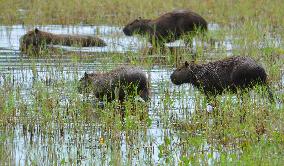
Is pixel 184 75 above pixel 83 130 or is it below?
above

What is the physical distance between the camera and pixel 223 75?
400 inches

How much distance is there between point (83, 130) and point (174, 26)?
7803mm

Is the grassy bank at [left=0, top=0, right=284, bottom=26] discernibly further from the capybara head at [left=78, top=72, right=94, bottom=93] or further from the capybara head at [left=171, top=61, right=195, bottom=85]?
the capybara head at [left=78, top=72, right=94, bottom=93]

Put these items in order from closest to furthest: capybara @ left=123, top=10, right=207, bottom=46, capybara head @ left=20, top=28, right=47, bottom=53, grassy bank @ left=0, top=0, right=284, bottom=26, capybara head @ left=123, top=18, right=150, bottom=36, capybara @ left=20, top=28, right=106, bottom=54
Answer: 1. capybara head @ left=20, top=28, right=47, bottom=53
2. capybara @ left=20, top=28, right=106, bottom=54
3. capybara @ left=123, top=10, right=207, bottom=46
4. capybara head @ left=123, top=18, right=150, bottom=36
5. grassy bank @ left=0, top=0, right=284, bottom=26

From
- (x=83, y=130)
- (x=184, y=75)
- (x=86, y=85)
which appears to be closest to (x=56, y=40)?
(x=184, y=75)

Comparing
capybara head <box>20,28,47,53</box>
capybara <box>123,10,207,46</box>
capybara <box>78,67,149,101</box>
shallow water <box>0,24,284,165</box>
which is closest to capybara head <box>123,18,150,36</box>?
capybara <box>123,10,207,46</box>

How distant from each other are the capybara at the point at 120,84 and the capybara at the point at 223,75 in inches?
Answer: 33.7

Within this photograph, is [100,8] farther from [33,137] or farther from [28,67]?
A: [33,137]

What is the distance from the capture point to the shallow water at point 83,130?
6793 millimetres

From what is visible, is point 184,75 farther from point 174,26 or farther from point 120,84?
point 174,26

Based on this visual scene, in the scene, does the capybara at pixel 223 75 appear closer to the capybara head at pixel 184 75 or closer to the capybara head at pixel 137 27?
the capybara head at pixel 184 75

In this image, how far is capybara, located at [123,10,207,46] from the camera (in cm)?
1514

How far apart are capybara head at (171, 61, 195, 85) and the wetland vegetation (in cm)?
12

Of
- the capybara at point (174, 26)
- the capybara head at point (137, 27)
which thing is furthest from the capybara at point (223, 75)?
the capybara head at point (137, 27)
